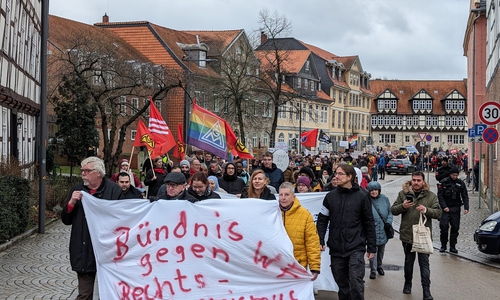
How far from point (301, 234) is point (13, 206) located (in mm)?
8525

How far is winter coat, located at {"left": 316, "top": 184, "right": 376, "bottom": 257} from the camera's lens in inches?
306

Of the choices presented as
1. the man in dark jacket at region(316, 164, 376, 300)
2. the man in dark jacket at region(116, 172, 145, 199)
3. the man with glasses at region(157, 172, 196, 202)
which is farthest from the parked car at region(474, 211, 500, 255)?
the man with glasses at region(157, 172, 196, 202)

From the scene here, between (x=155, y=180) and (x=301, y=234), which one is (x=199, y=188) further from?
(x=155, y=180)

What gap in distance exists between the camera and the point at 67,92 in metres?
29.8

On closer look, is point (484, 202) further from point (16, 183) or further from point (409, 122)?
point (409, 122)

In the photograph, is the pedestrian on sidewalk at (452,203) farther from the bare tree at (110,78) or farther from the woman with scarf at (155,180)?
the bare tree at (110,78)

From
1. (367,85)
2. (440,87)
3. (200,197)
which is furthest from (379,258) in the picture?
(440,87)

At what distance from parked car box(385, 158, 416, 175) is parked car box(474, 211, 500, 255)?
4649cm

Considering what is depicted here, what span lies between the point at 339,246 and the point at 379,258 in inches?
169

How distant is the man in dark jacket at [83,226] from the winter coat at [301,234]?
196 cm

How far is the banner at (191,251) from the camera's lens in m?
7.32

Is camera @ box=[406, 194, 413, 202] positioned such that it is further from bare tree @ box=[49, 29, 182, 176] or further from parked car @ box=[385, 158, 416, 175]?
parked car @ box=[385, 158, 416, 175]

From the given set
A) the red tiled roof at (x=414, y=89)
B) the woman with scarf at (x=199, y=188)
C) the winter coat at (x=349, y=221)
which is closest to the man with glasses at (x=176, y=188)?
the woman with scarf at (x=199, y=188)

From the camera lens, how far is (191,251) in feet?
24.4
